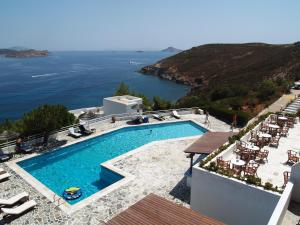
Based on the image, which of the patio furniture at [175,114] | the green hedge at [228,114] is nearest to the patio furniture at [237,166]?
the green hedge at [228,114]

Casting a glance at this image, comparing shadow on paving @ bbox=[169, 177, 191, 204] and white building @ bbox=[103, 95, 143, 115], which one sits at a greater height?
white building @ bbox=[103, 95, 143, 115]

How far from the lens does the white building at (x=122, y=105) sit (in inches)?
1035

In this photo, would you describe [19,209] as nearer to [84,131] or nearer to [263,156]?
[84,131]

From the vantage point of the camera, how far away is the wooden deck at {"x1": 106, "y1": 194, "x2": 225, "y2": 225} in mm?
7609

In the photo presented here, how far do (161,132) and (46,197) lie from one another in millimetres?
12647

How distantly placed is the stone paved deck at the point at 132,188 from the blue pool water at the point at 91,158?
56.5 inches

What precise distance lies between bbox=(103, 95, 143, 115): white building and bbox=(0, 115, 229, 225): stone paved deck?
8.02m

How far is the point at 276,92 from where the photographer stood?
30969 millimetres

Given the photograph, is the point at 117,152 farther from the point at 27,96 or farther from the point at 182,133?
the point at 27,96

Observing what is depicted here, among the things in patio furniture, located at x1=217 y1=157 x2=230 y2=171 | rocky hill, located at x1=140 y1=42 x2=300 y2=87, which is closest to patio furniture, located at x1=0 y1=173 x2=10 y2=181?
patio furniture, located at x1=217 y1=157 x2=230 y2=171

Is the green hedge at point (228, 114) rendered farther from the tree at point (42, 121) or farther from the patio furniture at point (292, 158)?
the tree at point (42, 121)

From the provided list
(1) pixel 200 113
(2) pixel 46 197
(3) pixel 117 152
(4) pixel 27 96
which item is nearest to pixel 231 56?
(4) pixel 27 96

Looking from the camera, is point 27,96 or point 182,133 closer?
point 182,133

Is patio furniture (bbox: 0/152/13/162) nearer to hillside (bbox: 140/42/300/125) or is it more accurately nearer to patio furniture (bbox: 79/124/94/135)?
patio furniture (bbox: 79/124/94/135)
